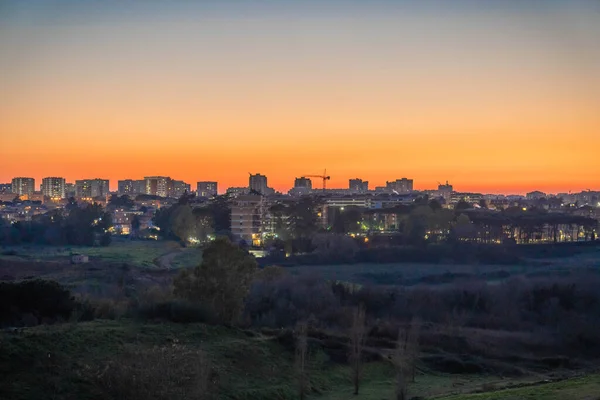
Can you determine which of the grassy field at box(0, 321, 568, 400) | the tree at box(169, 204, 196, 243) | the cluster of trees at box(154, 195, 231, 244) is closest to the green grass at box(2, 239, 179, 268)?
the tree at box(169, 204, 196, 243)

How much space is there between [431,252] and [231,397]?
58.7 metres

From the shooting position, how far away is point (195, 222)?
8550 cm

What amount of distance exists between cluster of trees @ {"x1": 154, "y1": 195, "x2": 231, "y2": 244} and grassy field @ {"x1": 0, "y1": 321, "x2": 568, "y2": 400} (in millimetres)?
56016

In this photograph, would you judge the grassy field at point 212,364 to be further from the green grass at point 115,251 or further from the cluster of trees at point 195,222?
the cluster of trees at point 195,222

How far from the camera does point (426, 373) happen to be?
2761 centimetres

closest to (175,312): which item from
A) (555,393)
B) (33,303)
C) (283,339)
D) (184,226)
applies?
(283,339)

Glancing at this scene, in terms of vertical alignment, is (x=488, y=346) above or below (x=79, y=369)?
below

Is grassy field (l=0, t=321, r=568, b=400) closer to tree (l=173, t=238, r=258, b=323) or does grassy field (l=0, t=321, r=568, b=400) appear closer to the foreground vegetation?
the foreground vegetation

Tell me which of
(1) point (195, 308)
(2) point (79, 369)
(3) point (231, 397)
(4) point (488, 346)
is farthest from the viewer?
(4) point (488, 346)

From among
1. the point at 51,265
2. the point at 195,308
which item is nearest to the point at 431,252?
the point at 51,265

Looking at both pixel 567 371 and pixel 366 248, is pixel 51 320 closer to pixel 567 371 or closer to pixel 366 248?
pixel 567 371

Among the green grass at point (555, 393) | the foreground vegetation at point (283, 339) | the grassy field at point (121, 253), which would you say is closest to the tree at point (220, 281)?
the foreground vegetation at point (283, 339)

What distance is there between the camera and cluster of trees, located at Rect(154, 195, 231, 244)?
271ft

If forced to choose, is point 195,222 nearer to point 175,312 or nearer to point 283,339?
point 175,312
